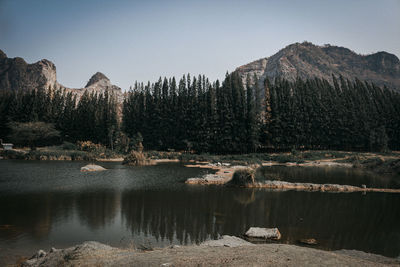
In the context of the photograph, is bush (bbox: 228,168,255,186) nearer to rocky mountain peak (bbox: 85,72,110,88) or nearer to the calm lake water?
the calm lake water

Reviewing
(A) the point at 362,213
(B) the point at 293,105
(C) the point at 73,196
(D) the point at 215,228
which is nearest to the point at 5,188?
(C) the point at 73,196

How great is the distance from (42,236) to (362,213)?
48.6ft

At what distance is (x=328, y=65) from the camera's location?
141625 millimetres

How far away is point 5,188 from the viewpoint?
17.0 metres

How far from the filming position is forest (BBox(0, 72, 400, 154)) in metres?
53.2

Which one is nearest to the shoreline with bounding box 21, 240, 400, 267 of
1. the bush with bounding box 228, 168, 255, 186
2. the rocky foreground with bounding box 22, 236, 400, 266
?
the rocky foreground with bounding box 22, 236, 400, 266

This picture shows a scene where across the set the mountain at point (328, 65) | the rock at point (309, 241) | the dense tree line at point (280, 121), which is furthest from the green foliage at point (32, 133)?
the mountain at point (328, 65)

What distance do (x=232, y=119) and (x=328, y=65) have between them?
117 meters

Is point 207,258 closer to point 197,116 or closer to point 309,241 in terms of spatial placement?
point 309,241

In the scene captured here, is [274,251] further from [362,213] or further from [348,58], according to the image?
[348,58]

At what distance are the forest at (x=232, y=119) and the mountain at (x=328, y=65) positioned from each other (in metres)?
68.1

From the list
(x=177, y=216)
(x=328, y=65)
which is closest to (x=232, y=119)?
(x=177, y=216)

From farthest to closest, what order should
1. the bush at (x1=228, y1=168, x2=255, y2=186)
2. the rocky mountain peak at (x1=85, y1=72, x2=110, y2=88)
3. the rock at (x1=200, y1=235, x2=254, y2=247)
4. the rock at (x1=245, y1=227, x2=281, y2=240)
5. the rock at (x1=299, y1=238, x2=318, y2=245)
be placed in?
the rocky mountain peak at (x1=85, y1=72, x2=110, y2=88)
the bush at (x1=228, y1=168, x2=255, y2=186)
the rock at (x1=245, y1=227, x2=281, y2=240)
the rock at (x1=299, y1=238, x2=318, y2=245)
the rock at (x1=200, y1=235, x2=254, y2=247)

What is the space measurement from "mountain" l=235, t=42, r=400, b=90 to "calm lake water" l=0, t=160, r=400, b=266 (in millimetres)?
116776
